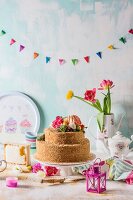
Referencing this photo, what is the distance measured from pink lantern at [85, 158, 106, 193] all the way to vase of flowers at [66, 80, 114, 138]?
0.60 m

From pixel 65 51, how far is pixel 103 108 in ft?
A: 1.35

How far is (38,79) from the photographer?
2.60 metres

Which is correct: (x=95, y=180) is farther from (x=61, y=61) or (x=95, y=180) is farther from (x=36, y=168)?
(x=61, y=61)

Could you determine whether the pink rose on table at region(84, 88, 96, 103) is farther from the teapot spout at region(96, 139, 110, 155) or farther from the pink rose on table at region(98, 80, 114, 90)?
the teapot spout at region(96, 139, 110, 155)

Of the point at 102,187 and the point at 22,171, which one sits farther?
the point at 22,171

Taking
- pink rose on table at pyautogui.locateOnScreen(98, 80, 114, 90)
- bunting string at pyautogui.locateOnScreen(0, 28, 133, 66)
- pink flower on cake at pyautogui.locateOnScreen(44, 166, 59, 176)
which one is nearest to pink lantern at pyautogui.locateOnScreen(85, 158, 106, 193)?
pink flower on cake at pyautogui.locateOnScreen(44, 166, 59, 176)

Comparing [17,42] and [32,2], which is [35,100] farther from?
[32,2]

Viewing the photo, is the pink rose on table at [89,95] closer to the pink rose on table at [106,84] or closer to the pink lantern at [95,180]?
the pink rose on table at [106,84]

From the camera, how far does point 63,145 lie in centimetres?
196

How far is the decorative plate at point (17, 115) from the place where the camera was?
8.55 ft

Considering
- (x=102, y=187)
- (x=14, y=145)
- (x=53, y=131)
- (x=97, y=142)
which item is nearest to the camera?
(x=102, y=187)

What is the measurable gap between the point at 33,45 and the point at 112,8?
516 millimetres

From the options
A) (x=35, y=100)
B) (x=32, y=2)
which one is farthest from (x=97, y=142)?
(x=32, y=2)

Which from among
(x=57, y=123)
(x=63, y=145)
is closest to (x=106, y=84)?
(x=57, y=123)
